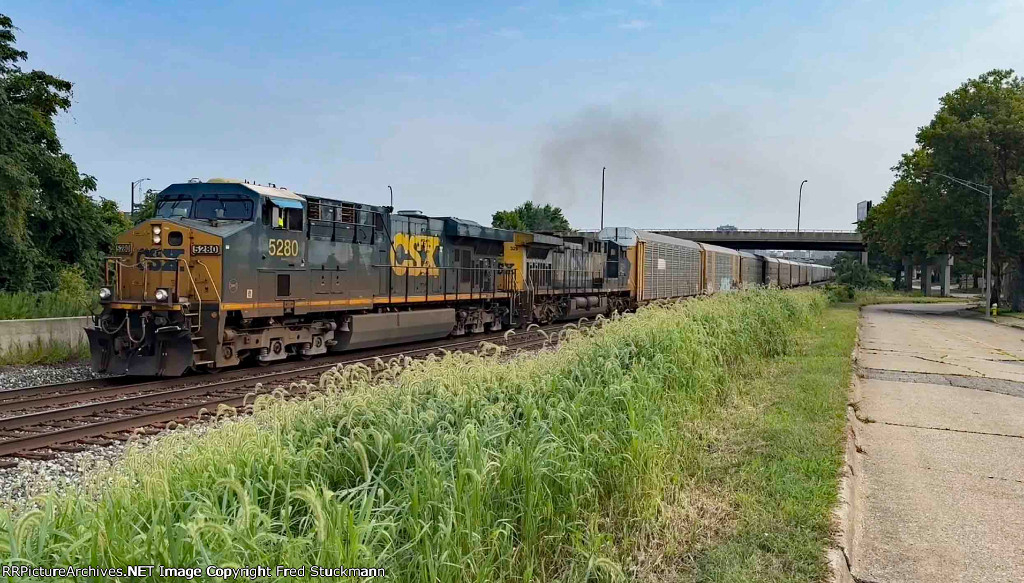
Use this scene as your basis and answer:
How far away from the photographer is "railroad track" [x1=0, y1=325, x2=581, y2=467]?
7473 mm

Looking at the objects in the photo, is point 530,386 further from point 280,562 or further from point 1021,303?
point 1021,303

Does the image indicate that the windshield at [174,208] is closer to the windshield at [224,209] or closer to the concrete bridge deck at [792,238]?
the windshield at [224,209]

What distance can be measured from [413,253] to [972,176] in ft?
104

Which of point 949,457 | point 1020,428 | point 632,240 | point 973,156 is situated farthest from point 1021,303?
point 949,457

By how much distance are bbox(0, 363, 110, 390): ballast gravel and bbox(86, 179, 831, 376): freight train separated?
3.43 feet

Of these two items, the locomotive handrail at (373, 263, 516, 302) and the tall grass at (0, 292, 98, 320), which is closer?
the tall grass at (0, 292, 98, 320)

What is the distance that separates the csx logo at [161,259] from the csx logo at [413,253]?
16.2ft

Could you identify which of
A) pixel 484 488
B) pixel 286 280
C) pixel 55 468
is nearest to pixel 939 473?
pixel 484 488

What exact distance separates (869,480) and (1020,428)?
374cm

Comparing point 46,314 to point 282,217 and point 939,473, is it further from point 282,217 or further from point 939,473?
point 939,473

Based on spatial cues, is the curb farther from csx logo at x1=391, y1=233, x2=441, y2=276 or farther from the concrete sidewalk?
csx logo at x1=391, y1=233, x2=441, y2=276

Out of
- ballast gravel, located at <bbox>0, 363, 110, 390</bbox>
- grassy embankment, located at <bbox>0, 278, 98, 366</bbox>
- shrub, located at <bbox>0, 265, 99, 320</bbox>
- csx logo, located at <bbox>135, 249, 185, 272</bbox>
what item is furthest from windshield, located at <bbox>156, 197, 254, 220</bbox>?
ballast gravel, located at <bbox>0, 363, 110, 390</bbox>

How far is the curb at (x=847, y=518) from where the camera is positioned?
4.13 m

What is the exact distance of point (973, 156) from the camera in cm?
3416
